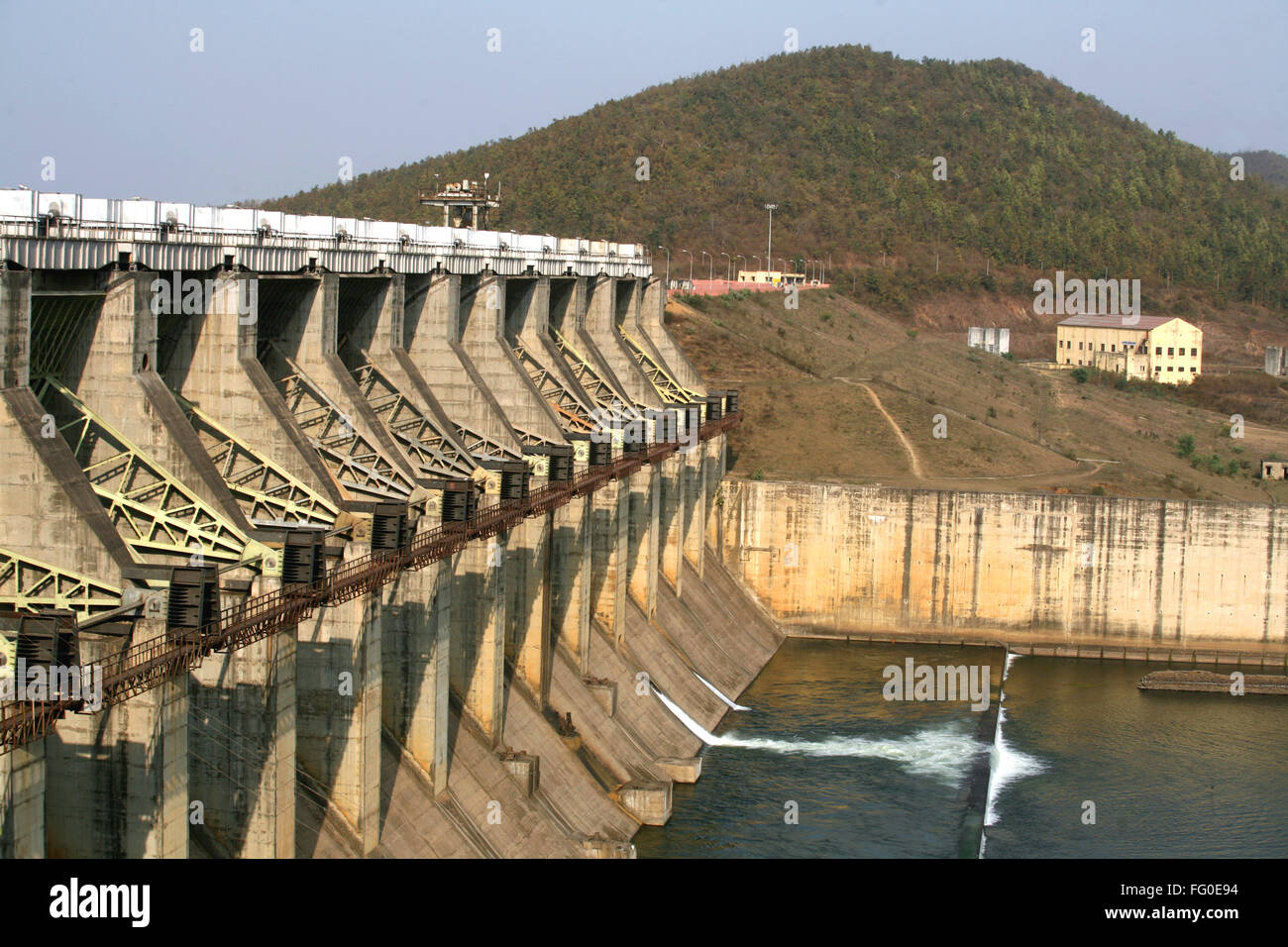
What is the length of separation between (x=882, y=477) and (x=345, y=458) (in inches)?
1668

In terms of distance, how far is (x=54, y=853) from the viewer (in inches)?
802

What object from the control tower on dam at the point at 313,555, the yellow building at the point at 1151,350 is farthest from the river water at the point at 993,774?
the yellow building at the point at 1151,350

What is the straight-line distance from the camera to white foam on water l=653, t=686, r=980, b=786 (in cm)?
4581

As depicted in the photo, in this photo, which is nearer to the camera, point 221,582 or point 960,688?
point 221,582

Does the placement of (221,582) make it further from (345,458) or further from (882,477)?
(882,477)

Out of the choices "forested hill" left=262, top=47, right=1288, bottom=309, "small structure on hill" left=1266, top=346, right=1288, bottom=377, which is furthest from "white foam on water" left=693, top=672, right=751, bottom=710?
"small structure on hill" left=1266, top=346, right=1288, bottom=377

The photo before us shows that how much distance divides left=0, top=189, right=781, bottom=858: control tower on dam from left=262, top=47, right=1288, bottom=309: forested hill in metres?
83.9

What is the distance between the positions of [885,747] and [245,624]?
29.4 m

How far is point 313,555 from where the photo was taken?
77.8 feet

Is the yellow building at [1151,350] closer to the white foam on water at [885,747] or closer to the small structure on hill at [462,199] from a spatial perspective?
the small structure on hill at [462,199]

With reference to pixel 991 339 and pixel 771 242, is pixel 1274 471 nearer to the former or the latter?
pixel 991 339

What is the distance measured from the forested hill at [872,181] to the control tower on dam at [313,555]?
83.9 m

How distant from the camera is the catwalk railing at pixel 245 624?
1698 cm

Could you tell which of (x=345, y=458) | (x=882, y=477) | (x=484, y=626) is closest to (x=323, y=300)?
(x=345, y=458)
